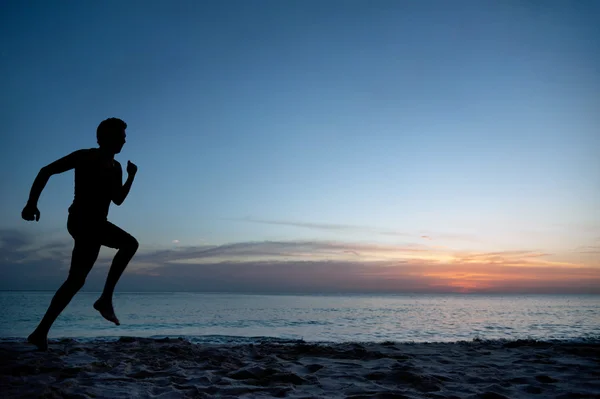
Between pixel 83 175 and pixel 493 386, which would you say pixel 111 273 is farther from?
pixel 493 386

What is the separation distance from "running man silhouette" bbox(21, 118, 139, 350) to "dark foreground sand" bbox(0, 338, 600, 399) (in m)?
0.63

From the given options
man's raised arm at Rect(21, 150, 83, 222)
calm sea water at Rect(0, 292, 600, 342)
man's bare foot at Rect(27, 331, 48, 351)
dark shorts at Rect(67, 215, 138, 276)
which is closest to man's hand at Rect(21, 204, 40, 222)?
man's raised arm at Rect(21, 150, 83, 222)

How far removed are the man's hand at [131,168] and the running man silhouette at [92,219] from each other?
1 cm

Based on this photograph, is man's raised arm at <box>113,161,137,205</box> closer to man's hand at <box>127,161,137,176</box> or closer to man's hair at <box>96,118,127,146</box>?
man's hand at <box>127,161,137,176</box>

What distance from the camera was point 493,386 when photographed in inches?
143

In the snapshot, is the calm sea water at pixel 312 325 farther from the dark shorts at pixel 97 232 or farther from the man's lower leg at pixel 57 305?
the dark shorts at pixel 97 232

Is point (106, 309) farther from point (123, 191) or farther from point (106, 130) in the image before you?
point (106, 130)

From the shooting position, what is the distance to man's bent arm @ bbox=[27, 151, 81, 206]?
3514 millimetres

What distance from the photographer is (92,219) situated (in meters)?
3.85

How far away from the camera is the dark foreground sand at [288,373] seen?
3.26m

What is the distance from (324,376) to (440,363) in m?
1.91

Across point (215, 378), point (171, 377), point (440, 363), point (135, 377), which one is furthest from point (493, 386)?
point (135, 377)

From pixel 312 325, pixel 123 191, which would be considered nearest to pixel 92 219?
pixel 123 191

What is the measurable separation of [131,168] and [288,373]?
2789 millimetres
